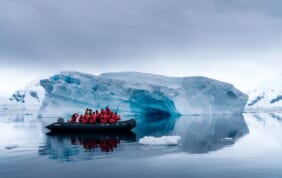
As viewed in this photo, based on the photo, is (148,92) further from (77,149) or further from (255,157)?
(255,157)

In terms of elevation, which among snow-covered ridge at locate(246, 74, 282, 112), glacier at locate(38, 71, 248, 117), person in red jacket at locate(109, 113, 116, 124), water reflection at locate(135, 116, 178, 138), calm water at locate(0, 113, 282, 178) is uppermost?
snow-covered ridge at locate(246, 74, 282, 112)

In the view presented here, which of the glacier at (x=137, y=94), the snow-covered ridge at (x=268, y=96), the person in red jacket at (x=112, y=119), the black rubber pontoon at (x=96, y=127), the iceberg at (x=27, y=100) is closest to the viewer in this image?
the black rubber pontoon at (x=96, y=127)

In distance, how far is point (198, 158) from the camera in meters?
9.38

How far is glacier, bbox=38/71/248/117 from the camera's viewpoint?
31469 mm

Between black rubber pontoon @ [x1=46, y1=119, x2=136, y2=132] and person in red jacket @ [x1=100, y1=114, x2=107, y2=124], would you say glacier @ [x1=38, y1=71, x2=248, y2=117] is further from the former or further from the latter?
person in red jacket @ [x1=100, y1=114, x2=107, y2=124]

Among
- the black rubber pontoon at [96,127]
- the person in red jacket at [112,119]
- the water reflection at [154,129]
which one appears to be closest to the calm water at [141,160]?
the black rubber pontoon at [96,127]

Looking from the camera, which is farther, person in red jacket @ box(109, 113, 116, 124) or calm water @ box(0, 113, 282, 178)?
person in red jacket @ box(109, 113, 116, 124)

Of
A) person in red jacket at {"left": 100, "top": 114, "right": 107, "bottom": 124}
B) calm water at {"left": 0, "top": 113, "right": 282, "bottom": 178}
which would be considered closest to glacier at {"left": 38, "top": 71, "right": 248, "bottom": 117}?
person in red jacket at {"left": 100, "top": 114, "right": 107, "bottom": 124}

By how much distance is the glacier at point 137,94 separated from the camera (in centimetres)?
3147

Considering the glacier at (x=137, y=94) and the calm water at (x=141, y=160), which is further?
the glacier at (x=137, y=94)

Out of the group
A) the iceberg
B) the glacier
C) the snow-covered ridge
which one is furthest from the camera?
the snow-covered ridge

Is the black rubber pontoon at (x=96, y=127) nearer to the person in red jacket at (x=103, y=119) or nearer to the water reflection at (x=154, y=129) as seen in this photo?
the person in red jacket at (x=103, y=119)

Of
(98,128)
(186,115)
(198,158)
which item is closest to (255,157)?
(198,158)

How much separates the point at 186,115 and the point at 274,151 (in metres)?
27.0
